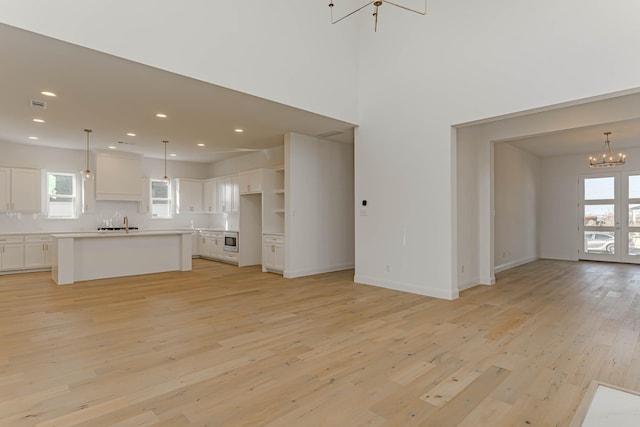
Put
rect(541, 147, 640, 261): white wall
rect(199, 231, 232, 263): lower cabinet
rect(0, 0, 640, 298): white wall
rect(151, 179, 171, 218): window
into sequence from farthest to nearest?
rect(151, 179, 171, 218): window
rect(541, 147, 640, 261): white wall
rect(199, 231, 232, 263): lower cabinet
rect(0, 0, 640, 298): white wall

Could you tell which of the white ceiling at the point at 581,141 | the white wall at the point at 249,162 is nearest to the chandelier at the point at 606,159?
the white ceiling at the point at 581,141

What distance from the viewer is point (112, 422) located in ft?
6.66

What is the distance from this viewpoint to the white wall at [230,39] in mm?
3404

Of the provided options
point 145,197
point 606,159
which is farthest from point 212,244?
point 606,159

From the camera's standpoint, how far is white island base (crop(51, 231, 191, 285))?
20.6 ft

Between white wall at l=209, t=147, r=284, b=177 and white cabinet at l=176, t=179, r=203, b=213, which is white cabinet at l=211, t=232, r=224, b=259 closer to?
white cabinet at l=176, t=179, r=203, b=213

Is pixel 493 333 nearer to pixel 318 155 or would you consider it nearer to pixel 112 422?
pixel 112 422

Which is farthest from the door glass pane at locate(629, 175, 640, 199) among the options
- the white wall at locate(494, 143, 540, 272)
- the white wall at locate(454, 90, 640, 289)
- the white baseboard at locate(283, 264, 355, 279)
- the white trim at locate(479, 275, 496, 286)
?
the white baseboard at locate(283, 264, 355, 279)

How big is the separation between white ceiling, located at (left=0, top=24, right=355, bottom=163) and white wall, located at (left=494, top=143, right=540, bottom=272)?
3.61 m

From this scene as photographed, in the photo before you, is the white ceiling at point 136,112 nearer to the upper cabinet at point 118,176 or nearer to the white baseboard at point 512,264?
the upper cabinet at point 118,176

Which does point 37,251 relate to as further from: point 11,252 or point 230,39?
point 230,39

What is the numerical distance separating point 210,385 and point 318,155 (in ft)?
18.3

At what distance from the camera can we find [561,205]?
32.2 ft

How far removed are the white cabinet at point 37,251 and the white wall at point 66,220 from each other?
2.08 feet
